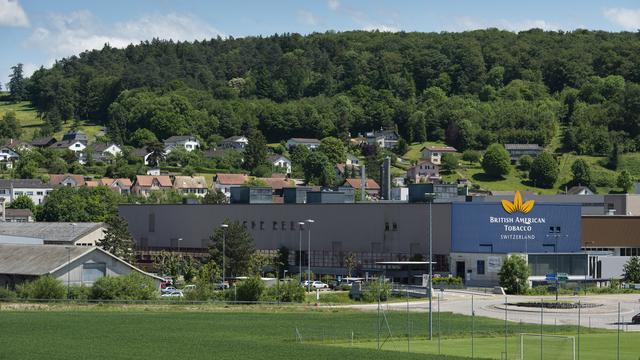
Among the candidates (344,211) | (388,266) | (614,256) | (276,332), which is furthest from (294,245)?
(276,332)

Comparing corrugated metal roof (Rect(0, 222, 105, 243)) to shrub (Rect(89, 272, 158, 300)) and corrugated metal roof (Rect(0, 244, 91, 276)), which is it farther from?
shrub (Rect(89, 272, 158, 300))

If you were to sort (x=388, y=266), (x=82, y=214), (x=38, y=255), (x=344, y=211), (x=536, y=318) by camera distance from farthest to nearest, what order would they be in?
(x=82, y=214) → (x=344, y=211) → (x=388, y=266) → (x=38, y=255) → (x=536, y=318)

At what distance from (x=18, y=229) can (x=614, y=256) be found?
59.0m

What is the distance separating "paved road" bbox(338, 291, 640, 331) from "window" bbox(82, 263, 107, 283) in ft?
64.4

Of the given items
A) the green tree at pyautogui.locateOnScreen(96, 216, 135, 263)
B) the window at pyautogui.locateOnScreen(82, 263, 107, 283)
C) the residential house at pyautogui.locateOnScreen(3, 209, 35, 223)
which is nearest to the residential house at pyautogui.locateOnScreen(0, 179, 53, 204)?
the residential house at pyautogui.locateOnScreen(3, 209, 35, 223)

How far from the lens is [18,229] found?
124m

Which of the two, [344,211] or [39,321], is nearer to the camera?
[39,321]

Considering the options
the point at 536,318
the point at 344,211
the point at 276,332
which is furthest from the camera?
the point at 344,211

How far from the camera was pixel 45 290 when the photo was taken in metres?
81.7

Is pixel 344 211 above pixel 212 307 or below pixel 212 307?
above

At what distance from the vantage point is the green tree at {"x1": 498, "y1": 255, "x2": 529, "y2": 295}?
9419cm

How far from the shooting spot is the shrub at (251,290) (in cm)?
8350

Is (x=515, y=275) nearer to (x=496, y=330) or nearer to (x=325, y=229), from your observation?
(x=325, y=229)

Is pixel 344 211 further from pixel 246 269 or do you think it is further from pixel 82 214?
pixel 82 214
